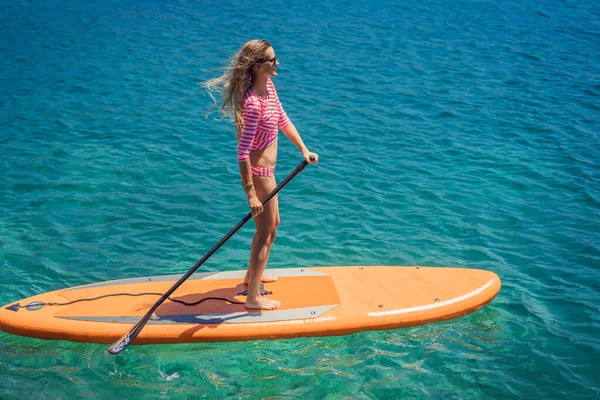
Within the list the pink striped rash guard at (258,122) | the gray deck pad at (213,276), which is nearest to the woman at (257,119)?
the pink striped rash guard at (258,122)

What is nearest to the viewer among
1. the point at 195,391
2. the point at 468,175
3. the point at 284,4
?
the point at 195,391

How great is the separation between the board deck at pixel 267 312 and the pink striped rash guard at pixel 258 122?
1446mm

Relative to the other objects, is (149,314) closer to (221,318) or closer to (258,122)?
(221,318)

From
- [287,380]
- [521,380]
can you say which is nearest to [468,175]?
[521,380]

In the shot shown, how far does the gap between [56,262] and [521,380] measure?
4.47 metres

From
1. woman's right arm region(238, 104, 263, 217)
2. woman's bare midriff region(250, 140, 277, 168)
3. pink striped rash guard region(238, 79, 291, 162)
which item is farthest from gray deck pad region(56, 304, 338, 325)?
pink striped rash guard region(238, 79, 291, 162)

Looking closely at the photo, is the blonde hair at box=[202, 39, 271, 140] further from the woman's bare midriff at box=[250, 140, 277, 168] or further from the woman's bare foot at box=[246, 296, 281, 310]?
the woman's bare foot at box=[246, 296, 281, 310]

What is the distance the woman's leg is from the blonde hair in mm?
448

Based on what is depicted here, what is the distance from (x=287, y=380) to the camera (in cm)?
496

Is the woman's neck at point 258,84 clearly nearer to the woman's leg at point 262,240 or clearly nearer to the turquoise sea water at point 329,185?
the woman's leg at point 262,240

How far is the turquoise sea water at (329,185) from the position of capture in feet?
16.8

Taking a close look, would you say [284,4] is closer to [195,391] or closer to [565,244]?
[565,244]

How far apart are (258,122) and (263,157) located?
0.28 metres

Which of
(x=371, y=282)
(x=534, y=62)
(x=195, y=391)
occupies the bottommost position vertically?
(x=195, y=391)
